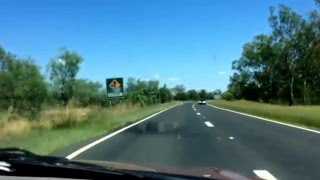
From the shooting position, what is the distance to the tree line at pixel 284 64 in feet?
325

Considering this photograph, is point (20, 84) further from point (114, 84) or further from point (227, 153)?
point (227, 153)

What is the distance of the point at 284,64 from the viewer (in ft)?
359

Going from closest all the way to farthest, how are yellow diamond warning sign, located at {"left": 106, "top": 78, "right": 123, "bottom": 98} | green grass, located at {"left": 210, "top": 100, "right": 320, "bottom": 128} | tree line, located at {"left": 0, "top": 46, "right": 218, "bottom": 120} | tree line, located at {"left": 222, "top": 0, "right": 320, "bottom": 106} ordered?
green grass, located at {"left": 210, "top": 100, "right": 320, "bottom": 128}, yellow diamond warning sign, located at {"left": 106, "top": 78, "right": 123, "bottom": 98}, tree line, located at {"left": 0, "top": 46, "right": 218, "bottom": 120}, tree line, located at {"left": 222, "top": 0, "right": 320, "bottom": 106}

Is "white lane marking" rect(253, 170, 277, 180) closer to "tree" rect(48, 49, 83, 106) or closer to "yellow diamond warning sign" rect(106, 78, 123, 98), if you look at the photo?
"yellow diamond warning sign" rect(106, 78, 123, 98)

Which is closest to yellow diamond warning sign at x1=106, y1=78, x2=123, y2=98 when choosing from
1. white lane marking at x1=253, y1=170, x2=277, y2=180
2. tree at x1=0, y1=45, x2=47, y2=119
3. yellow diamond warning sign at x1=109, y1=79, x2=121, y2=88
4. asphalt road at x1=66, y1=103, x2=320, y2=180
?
yellow diamond warning sign at x1=109, y1=79, x2=121, y2=88

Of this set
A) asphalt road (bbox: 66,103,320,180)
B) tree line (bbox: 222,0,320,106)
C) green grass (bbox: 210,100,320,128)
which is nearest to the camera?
asphalt road (bbox: 66,103,320,180)

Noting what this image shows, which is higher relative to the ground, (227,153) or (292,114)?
(292,114)

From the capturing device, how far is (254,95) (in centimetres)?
14550

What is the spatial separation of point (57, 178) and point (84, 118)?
27.4 meters

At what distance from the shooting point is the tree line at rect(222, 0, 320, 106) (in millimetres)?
99000

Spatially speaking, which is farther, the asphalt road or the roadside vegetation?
the roadside vegetation

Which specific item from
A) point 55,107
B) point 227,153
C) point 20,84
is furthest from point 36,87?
point 227,153

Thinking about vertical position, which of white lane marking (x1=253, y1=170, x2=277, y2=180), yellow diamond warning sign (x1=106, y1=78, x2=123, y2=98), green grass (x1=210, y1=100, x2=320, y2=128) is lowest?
white lane marking (x1=253, y1=170, x2=277, y2=180)

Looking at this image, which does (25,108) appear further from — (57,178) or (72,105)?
(57,178)
